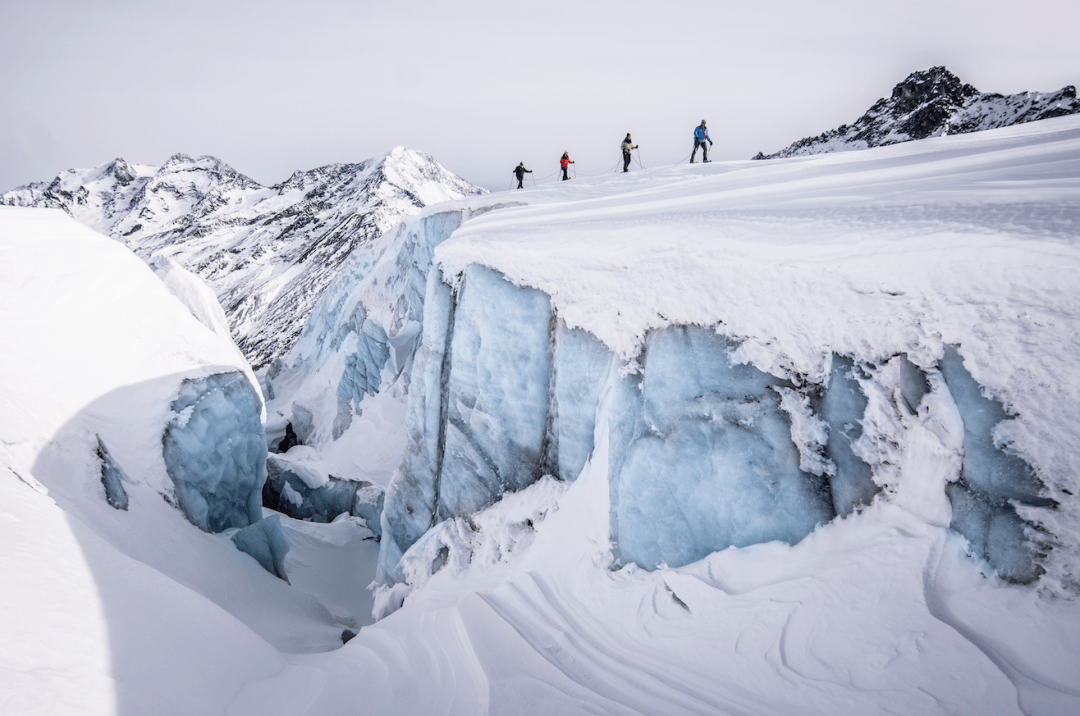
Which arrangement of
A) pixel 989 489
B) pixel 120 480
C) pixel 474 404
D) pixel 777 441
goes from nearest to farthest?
pixel 989 489 < pixel 777 441 < pixel 120 480 < pixel 474 404

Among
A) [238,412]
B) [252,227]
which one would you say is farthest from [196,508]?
[252,227]

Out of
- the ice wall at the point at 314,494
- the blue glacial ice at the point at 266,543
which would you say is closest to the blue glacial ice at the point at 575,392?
the blue glacial ice at the point at 266,543

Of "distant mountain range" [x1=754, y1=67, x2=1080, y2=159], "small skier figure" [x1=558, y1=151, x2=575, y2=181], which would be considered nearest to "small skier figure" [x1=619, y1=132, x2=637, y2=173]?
"small skier figure" [x1=558, y1=151, x2=575, y2=181]

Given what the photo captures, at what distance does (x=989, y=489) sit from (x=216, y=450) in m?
9.99

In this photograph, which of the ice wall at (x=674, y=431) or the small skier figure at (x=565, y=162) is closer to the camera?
the ice wall at (x=674, y=431)

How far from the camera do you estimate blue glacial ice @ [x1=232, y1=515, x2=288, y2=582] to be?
8.08 metres

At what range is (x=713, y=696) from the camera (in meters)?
3.00

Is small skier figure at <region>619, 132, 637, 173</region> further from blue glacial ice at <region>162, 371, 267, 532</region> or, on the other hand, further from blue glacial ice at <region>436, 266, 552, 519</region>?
blue glacial ice at <region>162, 371, 267, 532</region>

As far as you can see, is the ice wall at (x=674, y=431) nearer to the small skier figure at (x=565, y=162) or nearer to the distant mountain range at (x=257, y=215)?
the small skier figure at (x=565, y=162)

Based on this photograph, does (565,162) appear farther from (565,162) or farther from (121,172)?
(121,172)

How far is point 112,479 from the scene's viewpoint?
20.3 feet

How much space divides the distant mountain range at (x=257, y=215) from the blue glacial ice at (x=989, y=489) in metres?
30.0

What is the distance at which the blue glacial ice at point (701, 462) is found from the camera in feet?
12.3

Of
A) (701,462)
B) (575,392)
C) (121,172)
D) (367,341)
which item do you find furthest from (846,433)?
(121,172)
